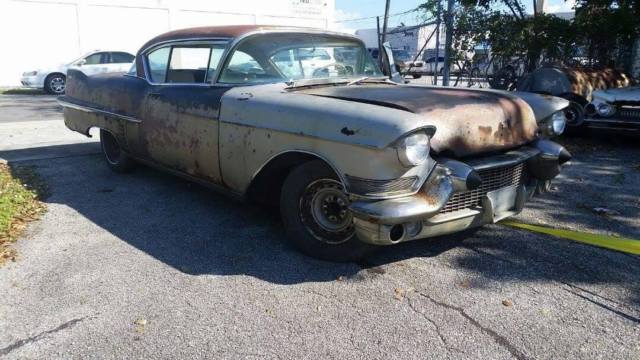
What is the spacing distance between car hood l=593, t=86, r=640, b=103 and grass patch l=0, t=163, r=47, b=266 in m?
7.12

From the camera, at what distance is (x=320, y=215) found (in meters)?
3.51

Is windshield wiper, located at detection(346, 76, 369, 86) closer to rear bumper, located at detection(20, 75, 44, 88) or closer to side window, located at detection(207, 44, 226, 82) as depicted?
side window, located at detection(207, 44, 226, 82)

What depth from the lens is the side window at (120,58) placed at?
55.1 feet

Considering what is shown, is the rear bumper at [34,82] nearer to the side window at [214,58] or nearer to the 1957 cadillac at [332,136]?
the 1957 cadillac at [332,136]

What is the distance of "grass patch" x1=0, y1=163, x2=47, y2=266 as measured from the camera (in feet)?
13.1

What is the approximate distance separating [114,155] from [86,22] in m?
16.5

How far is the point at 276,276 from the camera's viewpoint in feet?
10.9

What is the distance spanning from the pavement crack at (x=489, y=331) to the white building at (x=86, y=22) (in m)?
19.1

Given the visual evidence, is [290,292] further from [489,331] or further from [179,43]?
[179,43]

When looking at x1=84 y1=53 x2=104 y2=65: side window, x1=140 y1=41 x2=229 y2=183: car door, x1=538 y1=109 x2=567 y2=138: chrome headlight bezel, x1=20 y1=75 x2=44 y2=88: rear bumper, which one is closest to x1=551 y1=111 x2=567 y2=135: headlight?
x1=538 y1=109 x2=567 y2=138: chrome headlight bezel

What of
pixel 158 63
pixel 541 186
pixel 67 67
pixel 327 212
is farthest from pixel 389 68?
pixel 67 67

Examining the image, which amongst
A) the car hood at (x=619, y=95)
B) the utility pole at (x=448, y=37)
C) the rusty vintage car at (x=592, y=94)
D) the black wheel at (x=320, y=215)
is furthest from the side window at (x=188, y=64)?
the utility pole at (x=448, y=37)

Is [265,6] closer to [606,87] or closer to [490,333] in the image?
[606,87]

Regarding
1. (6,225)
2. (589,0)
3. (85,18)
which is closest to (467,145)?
(6,225)
